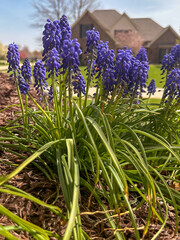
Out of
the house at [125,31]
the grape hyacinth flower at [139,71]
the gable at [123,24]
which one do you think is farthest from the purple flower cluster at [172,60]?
the gable at [123,24]

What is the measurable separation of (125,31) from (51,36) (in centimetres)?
3564

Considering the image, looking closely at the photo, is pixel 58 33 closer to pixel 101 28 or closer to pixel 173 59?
pixel 173 59

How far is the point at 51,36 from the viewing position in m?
2.49

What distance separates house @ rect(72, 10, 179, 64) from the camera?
33.2m

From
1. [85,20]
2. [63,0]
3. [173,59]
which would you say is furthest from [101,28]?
[173,59]

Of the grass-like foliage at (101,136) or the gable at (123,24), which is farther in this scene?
the gable at (123,24)

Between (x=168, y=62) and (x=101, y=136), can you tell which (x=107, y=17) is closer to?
(x=168, y=62)

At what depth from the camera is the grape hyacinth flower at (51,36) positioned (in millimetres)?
2466

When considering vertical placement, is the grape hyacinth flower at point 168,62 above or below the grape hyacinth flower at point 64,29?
below

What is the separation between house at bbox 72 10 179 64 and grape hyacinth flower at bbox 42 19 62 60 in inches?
1239

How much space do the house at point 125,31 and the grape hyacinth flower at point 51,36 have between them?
31.5 metres

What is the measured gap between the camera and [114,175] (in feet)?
6.99

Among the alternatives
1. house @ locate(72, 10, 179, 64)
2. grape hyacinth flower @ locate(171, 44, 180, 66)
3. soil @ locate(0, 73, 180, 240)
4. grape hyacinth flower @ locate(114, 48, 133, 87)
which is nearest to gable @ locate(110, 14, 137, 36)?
house @ locate(72, 10, 179, 64)

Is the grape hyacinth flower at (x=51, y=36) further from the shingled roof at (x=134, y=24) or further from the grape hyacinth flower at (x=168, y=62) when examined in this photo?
the shingled roof at (x=134, y=24)
